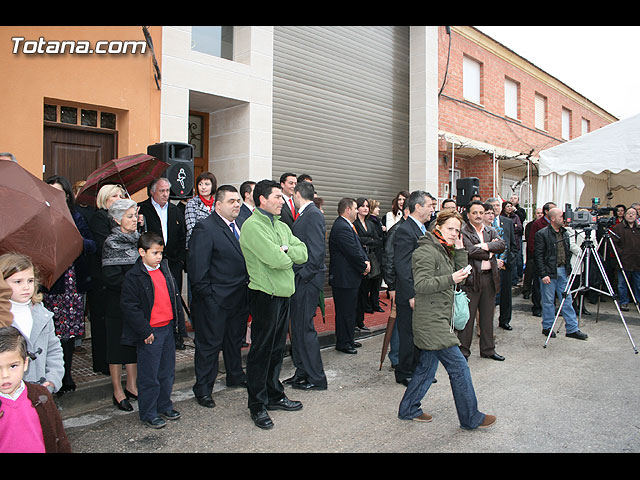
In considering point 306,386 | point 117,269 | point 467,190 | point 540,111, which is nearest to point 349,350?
point 306,386

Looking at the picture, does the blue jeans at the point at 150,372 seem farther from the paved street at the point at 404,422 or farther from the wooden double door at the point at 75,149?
the wooden double door at the point at 75,149

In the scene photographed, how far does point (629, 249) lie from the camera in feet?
33.3

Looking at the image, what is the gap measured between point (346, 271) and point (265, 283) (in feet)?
8.11

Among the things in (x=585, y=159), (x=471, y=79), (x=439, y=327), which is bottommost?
(x=439, y=327)

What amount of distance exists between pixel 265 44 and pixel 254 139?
6.01ft

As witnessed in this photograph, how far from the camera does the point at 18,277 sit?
122 inches

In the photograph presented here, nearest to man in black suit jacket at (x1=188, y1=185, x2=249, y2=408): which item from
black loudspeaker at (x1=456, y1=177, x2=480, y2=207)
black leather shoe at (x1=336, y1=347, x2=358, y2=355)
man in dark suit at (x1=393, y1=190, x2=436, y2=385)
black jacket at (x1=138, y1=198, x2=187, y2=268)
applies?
black jacket at (x1=138, y1=198, x2=187, y2=268)

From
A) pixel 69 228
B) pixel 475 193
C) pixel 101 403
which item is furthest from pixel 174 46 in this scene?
pixel 475 193

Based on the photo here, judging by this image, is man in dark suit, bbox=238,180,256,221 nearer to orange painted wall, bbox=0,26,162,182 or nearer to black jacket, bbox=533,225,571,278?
orange painted wall, bbox=0,26,162,182

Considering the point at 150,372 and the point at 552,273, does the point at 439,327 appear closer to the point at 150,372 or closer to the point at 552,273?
the point at 150,372

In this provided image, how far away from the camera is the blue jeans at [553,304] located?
7723 mm

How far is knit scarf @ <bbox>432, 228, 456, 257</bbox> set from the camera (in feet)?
14.7

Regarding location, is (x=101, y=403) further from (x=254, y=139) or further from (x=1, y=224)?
(x=254, y=139)
